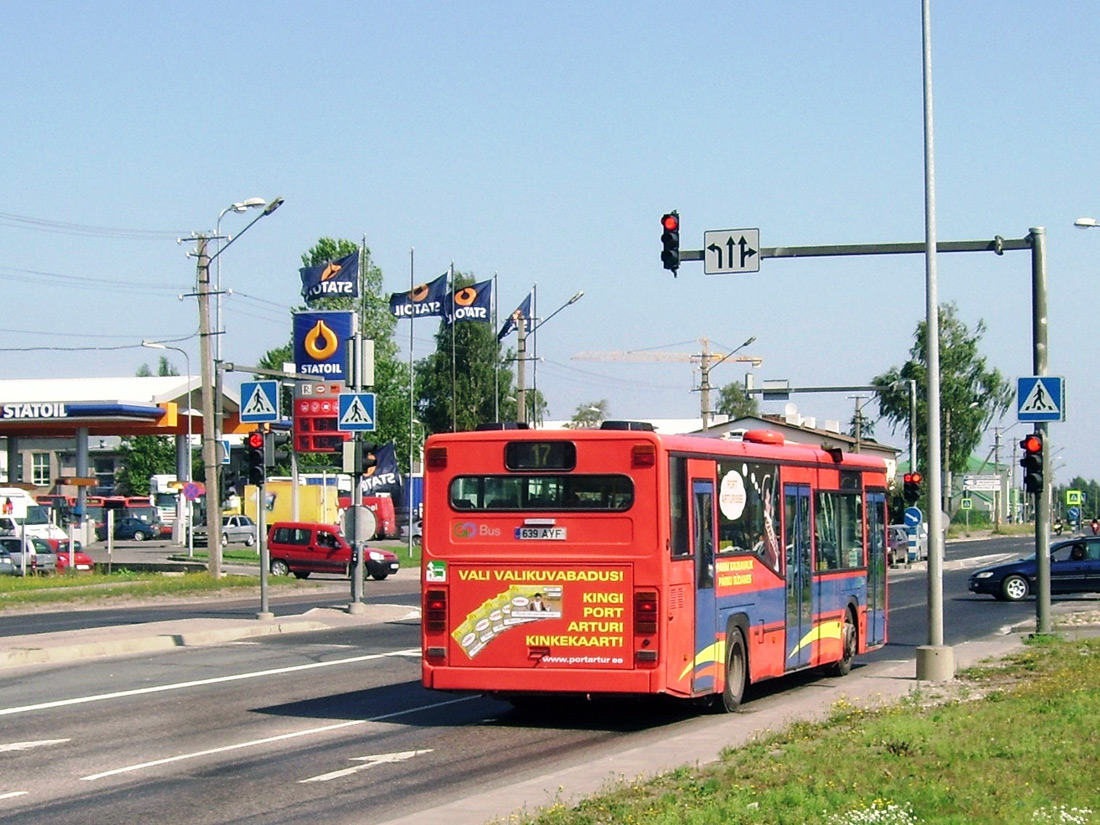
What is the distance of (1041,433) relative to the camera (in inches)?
996

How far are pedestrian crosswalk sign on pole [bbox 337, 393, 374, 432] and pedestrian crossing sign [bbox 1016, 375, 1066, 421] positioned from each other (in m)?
13.1

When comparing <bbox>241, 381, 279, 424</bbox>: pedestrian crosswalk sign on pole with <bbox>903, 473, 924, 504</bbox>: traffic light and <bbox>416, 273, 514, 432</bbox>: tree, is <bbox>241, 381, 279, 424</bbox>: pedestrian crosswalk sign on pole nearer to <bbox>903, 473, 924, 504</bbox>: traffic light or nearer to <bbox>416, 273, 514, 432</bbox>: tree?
<bbox>903, 473, 924, 504</bbox>: traffic light

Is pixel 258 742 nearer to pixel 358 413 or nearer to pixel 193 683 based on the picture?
pixel 193 683

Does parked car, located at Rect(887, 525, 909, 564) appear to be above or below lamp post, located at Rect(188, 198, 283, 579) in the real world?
below

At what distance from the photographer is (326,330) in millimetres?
52781

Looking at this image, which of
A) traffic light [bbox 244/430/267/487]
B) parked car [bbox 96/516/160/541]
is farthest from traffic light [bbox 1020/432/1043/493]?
parked car [bbox 96/516/160/541]

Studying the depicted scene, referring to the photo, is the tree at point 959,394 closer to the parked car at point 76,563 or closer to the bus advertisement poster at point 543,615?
the parked car at point 76,563

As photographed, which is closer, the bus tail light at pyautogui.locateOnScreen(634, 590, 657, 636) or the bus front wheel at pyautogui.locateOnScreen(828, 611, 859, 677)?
the bus tail light at pyautogui.locateOnScreen(634, 590, 657, 636)

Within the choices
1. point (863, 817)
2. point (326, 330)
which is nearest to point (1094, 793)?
point (863, 817)

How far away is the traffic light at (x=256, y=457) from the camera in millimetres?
29094

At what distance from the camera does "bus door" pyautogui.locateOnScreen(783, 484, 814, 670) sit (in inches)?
715

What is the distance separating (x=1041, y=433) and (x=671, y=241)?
23.9 feet

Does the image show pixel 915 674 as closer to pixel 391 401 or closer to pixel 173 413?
pixel 173 413

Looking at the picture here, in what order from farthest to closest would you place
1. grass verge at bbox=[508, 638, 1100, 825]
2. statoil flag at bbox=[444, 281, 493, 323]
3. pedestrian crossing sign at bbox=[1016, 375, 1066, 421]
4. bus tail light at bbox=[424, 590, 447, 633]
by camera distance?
statoil flag at bbox=[444, 281, 493, 323] → pedestrian crossing sign at bbox=[1016, 375, 1066, 421] → bus tail light at bbox=[424, 590, 447, 633] → grass verge at bbox=[508, 638, 1100, 825]
